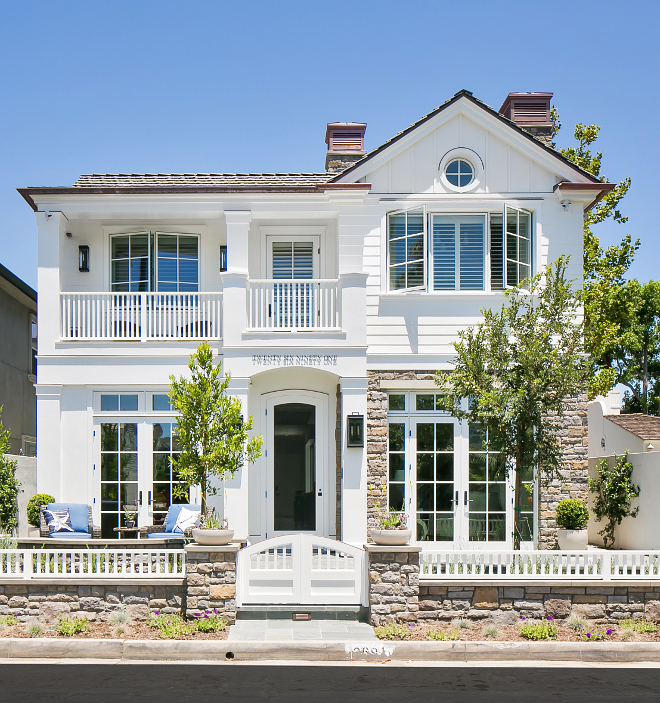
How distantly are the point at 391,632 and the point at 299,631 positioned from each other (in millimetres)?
1084

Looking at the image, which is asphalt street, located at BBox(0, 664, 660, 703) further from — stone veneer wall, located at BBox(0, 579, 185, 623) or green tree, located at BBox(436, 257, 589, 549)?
green tree, located at BBox(436, 257, 589, 549)

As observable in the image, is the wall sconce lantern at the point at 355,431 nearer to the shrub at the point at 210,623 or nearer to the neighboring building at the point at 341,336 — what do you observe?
the neighboring building at the point at 341,336

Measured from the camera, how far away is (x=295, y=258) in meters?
16.2

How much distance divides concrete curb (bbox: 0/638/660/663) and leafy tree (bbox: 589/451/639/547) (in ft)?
20.9

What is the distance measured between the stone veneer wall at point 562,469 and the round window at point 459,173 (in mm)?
3745

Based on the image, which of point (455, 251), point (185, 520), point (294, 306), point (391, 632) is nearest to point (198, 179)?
point (294, 306)

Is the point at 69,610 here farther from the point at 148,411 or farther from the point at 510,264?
the point at 510,264

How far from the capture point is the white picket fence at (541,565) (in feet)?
32.4

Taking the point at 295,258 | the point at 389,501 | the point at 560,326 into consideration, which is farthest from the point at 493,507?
the point at 295,258

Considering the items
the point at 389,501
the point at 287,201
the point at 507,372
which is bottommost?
the point at 389,501

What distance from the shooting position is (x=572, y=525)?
555 inches

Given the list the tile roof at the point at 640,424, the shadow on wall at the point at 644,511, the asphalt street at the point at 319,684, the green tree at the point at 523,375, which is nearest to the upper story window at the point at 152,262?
the green tree at the point at 523,375

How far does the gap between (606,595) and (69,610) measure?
6603 millimetres

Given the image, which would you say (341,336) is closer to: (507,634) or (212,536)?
(212,536)
